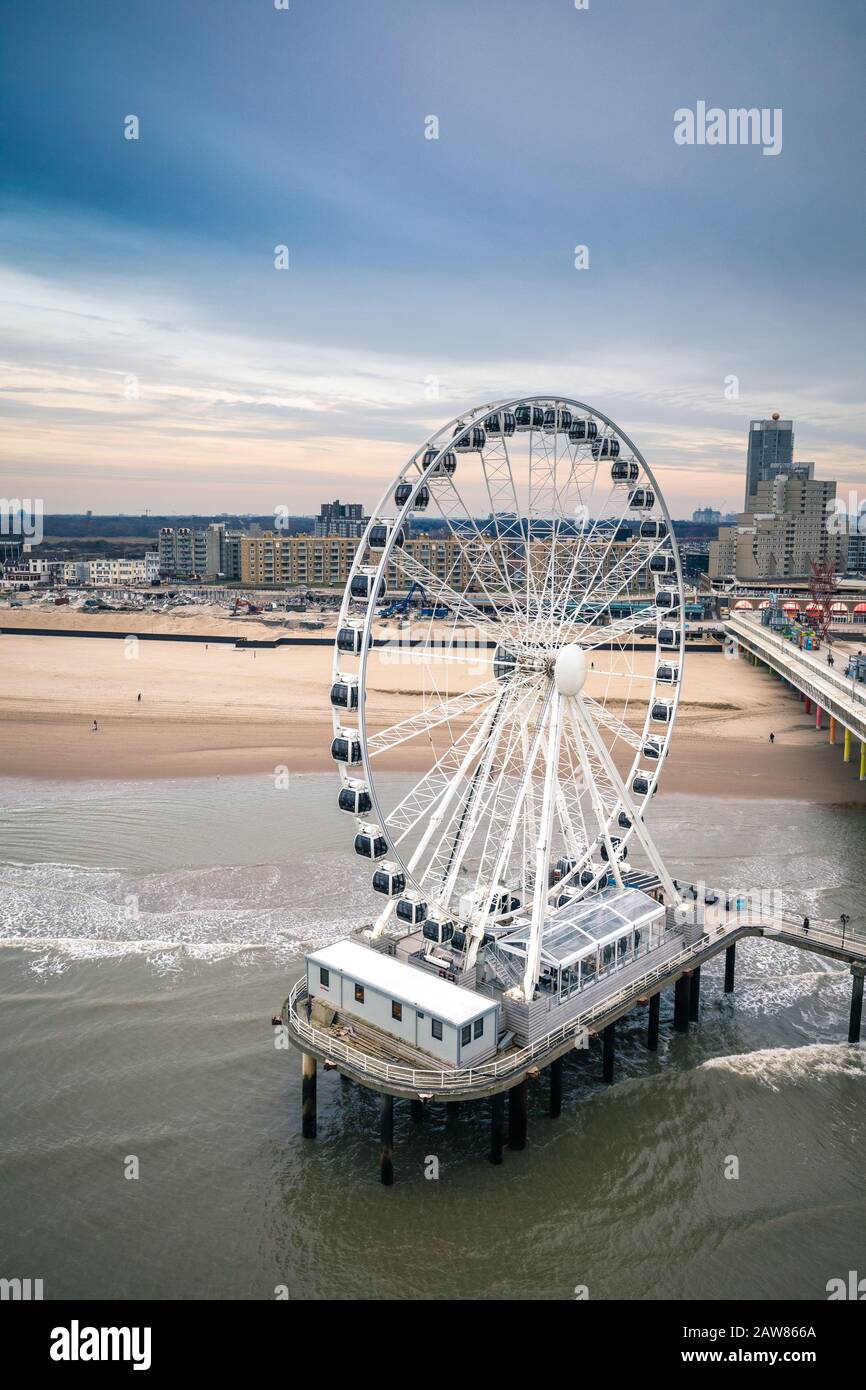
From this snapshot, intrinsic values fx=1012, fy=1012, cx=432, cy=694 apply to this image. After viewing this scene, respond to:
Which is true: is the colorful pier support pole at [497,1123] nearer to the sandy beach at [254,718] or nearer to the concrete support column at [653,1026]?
the concrete support column at [653,1026]

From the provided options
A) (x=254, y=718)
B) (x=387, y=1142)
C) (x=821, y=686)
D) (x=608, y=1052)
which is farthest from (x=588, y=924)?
(x=254, y=718)

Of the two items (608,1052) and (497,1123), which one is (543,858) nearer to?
(608,1052)

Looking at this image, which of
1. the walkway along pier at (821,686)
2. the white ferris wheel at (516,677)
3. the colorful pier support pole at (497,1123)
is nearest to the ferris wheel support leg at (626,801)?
the white ferris wheel at (516,677)


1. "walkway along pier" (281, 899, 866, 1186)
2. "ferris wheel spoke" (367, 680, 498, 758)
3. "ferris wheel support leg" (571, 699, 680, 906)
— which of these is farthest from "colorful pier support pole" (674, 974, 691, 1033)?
"ferris wheel spoke" (367, 680, 498, 758)

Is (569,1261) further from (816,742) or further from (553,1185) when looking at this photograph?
(816,742)

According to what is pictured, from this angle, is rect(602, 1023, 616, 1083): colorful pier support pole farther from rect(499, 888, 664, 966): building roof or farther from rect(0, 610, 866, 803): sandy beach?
rect(0, 610, 866, 803): sandy beach
